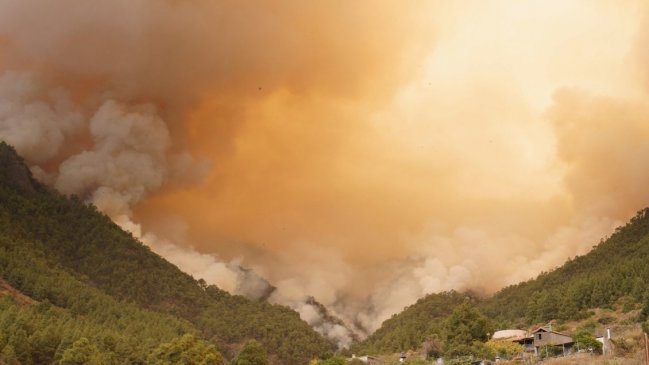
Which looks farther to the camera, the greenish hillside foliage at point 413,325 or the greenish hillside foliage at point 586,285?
the greenish hillside foliage at point 413,325

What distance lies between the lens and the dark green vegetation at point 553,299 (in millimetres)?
107500

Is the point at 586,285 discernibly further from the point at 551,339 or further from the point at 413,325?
the point at 551,339

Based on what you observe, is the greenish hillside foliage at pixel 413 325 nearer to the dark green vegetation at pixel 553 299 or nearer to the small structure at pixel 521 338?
the dark green vegetation at pixel 553 299

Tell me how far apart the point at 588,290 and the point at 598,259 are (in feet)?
94.4

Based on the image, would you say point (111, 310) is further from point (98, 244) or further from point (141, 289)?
point (98, 244)

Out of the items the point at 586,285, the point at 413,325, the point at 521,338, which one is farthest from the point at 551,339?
the point at 413,325

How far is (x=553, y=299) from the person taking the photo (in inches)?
4929

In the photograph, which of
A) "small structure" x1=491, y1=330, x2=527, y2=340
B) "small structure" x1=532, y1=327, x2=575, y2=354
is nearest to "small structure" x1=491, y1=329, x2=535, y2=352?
"small structure" x1=491, y1=330, x2=527, y2=340

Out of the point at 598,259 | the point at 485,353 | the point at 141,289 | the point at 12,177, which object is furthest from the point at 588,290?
the point at 12,177

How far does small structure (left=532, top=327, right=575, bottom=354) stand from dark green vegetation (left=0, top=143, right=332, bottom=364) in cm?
4264

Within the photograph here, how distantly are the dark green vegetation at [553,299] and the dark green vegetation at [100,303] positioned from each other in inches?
Result: 925

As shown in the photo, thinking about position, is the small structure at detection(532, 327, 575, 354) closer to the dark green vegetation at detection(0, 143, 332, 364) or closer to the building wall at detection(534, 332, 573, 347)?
the building wall at detection(534, 332, 573, 347)

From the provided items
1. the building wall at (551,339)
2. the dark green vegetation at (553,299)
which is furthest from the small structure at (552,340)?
the dark green vegetation at (553,299)

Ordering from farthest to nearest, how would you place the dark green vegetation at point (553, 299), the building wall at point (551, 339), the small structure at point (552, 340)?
the dark green vegetation at point (553, 299) < the building wall at point (551, 339) < the small structure at point (552, 340)
